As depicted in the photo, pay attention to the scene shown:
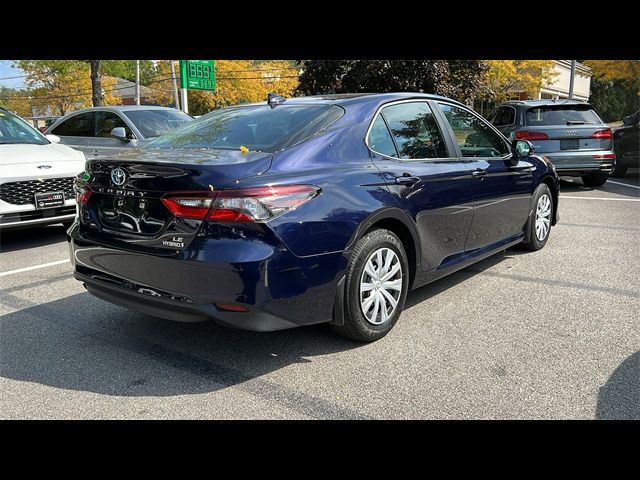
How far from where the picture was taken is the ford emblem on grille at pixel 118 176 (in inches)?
133

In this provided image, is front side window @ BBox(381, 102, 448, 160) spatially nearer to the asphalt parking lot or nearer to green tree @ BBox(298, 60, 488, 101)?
the asphalt parking lot

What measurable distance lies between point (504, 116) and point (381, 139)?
314 inches

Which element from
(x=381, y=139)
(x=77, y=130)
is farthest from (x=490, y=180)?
(x=77, y=130)

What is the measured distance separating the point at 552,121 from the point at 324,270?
833cm

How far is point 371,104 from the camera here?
4020 millimetres

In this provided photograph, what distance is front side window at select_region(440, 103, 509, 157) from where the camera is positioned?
476cm

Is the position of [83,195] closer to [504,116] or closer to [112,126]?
[112,126]

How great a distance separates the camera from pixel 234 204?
3.02 metres

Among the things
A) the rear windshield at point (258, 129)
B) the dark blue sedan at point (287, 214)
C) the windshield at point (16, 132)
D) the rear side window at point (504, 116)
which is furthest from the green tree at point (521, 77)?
the rear windshield at point (258, 129)

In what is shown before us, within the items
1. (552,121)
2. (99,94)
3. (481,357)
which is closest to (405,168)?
(481,357)

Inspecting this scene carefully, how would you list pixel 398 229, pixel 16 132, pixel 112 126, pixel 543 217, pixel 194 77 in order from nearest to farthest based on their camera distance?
pixel 398 229
pixel 543 217
pixel 16 132
pixel 112 126
pixel 194 77

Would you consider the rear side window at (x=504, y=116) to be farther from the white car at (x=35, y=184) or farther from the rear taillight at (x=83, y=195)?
the rear taillight at (x=83, y=195)

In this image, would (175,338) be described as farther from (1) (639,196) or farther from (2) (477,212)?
(1) (639,196)

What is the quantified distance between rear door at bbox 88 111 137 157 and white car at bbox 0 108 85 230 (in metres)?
2.09
